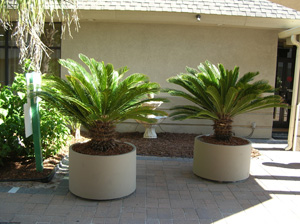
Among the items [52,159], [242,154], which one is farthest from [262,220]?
[52,159]

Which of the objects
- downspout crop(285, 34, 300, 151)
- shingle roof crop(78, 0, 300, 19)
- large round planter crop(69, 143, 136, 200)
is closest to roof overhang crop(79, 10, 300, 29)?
shingle roof crop(78, 0, 300, 19)

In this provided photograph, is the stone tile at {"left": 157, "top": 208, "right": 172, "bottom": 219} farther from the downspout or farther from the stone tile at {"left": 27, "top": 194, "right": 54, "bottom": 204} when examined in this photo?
the downspout

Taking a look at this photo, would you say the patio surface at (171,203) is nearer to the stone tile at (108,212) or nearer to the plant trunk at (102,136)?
the stone tile at (108,212)

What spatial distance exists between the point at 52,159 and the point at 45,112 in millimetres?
930

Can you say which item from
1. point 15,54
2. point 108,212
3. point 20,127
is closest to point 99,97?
point 108,212

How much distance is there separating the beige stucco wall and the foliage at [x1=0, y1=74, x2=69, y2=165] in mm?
3137

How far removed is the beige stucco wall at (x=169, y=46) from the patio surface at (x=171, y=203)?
3724 millimetres

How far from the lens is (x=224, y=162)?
16.9ft

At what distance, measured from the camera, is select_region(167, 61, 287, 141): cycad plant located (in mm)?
5141

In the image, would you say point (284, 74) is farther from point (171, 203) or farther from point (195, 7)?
point (171, 203)

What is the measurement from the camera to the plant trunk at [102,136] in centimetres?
456

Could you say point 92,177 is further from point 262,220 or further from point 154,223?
point 262,220

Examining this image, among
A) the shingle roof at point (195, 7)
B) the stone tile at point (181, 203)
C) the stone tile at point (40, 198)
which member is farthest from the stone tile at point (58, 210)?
the shingle roof at point (195, 7)

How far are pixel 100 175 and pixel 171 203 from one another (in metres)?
1.11
